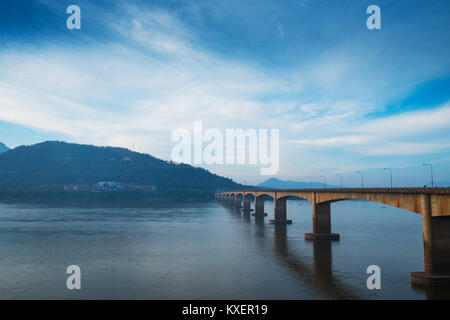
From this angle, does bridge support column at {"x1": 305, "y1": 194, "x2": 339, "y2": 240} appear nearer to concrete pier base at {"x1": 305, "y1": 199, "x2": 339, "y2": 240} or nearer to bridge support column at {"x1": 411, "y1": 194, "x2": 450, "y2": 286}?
concrete pier base at {"x1": 305, "y1": 199, "x2": 339, "y2": 240}

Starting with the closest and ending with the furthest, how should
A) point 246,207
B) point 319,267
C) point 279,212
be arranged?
1. point 319,267
2. point 279,212
3. point 246,207

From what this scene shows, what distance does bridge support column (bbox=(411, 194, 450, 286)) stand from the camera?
2591cm

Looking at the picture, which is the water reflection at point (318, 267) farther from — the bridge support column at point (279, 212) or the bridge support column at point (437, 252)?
the bridge support column at point (279, 212)

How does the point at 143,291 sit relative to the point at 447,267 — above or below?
below

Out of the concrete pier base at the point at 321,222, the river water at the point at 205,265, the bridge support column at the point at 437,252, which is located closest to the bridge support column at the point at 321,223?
the concrete pier base at the point at 321,222

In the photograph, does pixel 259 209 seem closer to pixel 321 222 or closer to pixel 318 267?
pixel 321 222

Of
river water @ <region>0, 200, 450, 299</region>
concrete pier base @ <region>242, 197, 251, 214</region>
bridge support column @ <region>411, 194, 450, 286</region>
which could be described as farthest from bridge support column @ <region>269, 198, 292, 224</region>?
bridge support column @ <region>411, 194, 450, 286</region>

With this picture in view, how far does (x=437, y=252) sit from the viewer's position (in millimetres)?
25938

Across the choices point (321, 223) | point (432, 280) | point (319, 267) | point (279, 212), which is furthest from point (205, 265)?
point (279, 212)
